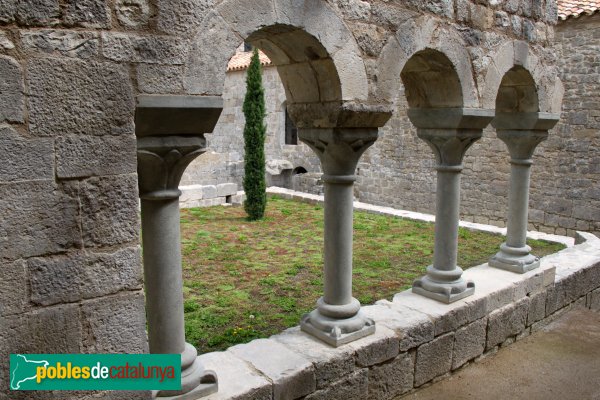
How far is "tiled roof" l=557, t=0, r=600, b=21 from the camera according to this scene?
943cm

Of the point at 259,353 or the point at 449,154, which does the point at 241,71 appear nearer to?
the point at 449,154

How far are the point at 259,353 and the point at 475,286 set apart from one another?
231cm

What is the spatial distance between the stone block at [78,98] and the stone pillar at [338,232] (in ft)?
5.24

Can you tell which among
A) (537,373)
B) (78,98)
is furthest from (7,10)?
(537,373)

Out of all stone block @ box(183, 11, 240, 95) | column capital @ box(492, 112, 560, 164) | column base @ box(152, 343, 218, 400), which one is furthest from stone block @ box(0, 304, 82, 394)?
column capital @ box(492, 112, 560, 164)

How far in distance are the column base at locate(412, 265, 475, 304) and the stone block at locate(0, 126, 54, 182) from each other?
3327mm

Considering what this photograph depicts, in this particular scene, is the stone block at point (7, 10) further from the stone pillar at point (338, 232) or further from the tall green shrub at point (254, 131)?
the tall green shrub at point (254, 131)

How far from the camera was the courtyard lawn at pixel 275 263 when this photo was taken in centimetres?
495

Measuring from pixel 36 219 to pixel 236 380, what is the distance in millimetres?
1549

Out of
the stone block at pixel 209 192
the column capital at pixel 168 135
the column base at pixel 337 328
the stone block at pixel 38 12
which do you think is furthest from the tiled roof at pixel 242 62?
the stone block at pixel 38 12

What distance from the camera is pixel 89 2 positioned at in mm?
2287

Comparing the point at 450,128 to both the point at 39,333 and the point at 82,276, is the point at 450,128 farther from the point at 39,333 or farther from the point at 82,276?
the point at 39,333

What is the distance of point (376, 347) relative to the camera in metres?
3.74

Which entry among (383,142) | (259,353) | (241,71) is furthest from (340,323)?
(241,71)
